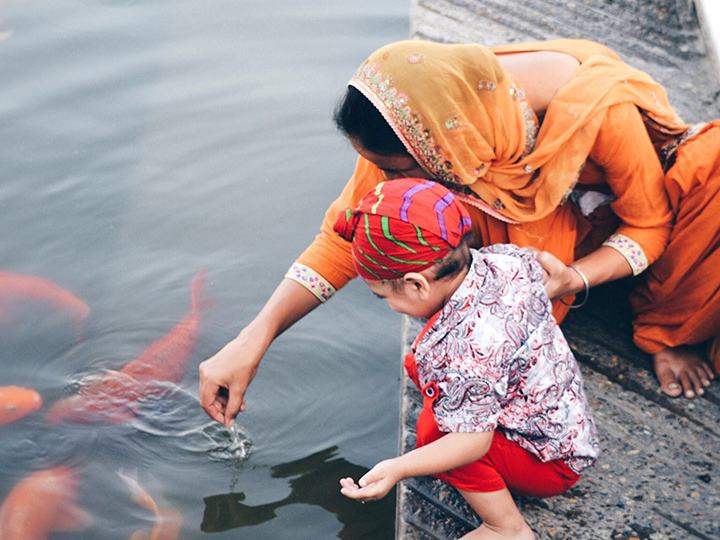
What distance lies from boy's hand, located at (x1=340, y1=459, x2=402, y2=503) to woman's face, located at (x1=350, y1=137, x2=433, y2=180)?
891 millimetres

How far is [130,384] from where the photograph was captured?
121 inches

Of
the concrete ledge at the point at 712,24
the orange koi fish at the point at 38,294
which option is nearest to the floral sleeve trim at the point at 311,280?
the orange koi fish at the point at 38,294

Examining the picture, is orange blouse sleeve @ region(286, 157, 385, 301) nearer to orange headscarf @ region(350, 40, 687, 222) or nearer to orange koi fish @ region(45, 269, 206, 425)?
orange headscarf @ region(350, 40, 687, 222)

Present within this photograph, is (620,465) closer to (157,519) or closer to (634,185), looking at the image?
(634,185)

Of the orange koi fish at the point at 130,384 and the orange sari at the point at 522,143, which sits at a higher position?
the orange sari at the point at 522,143

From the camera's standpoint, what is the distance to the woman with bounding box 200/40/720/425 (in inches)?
83.4

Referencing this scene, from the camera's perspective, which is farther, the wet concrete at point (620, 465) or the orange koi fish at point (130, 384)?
the orange koi fish at point (130, 384)

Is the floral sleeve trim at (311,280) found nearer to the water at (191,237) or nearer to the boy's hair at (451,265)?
the boy's hair at (451,265)

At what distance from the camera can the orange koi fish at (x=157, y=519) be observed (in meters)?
2.52

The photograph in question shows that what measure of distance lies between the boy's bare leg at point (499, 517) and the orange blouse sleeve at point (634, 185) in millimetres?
945

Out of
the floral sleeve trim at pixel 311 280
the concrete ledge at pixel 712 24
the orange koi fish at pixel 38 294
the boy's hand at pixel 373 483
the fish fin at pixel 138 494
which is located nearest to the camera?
the boy's hand at pixel 373 483

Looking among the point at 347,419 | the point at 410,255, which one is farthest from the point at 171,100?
the point at 410,255

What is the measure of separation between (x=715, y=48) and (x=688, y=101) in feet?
1.32

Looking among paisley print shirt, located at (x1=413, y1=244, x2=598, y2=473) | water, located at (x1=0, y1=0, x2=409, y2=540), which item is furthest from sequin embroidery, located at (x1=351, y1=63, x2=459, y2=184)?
water, located at (x1=0, y1=0, x2=409, y2=540)
